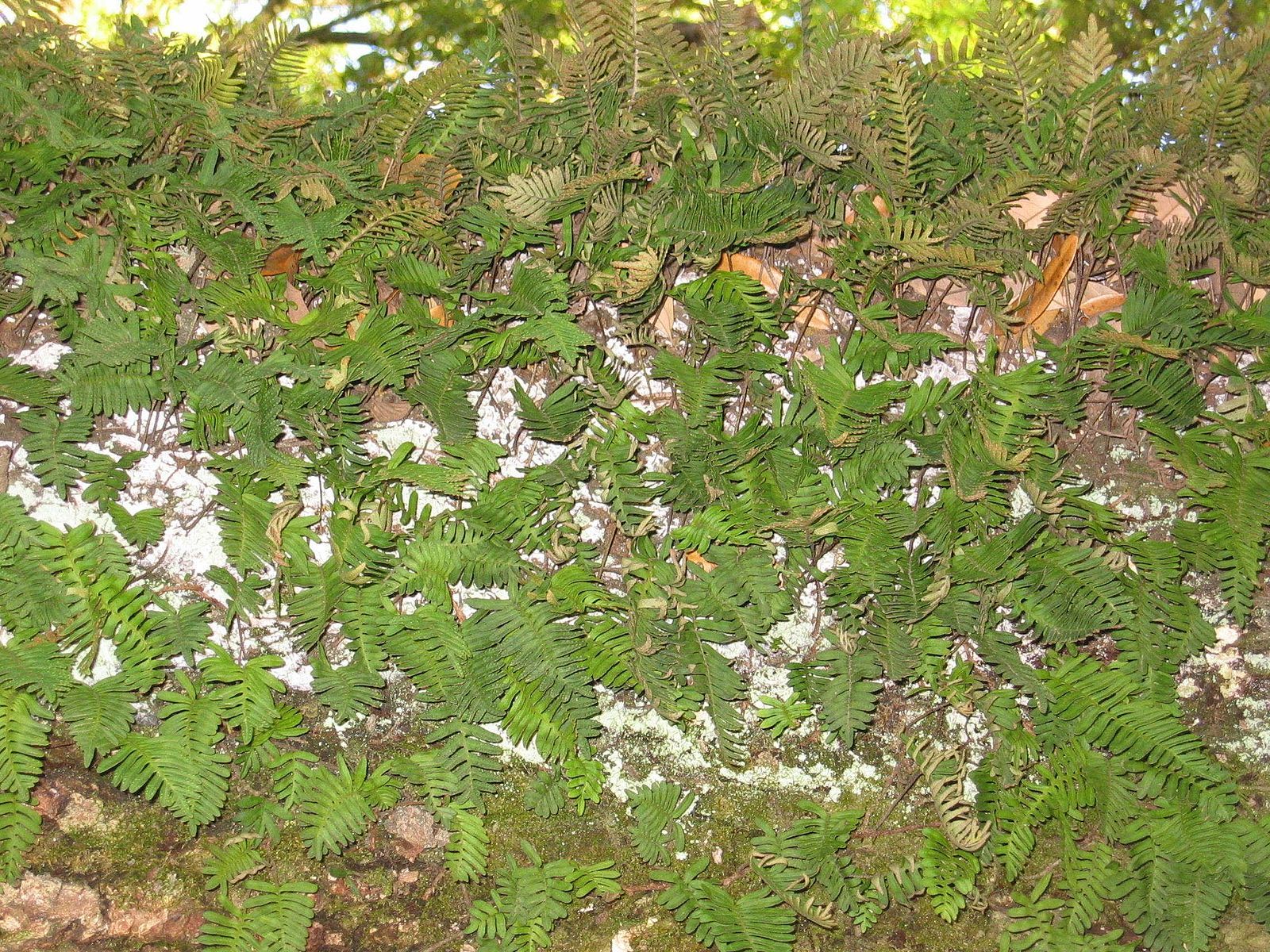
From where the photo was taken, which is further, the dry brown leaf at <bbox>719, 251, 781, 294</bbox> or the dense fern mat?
the dry brown leaf at <bbox>719, 251, 781, 294</bbox>

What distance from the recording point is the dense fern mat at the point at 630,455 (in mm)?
1524

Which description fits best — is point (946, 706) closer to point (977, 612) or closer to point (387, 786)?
point (977, 612)

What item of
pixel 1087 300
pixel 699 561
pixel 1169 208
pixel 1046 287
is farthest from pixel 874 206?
pixel 699 561

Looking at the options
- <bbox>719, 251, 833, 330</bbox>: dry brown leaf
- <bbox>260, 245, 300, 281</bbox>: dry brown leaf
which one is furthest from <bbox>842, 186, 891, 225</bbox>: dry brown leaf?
<bbox>260, 245, 300, 281</bbox>: dry brown leaf

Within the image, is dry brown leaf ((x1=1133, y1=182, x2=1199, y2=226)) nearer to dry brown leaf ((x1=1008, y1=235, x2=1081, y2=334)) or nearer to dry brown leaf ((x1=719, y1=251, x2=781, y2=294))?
dry brown leaf ((x1=1008, y1=235, x2=1081, y2=334))

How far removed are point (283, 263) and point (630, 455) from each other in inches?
29.6

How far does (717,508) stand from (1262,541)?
1.05 m

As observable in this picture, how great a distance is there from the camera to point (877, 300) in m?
1.74

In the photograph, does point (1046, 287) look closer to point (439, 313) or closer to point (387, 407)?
point (439, 313)

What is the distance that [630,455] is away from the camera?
5.24 ft

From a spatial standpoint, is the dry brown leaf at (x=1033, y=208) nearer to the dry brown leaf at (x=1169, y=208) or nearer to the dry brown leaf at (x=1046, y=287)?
the dry brown leaf at (x=1046, y=287)

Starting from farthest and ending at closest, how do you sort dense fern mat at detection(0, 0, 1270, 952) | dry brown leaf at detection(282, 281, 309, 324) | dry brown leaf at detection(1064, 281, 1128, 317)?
1. dry brown leaf at detection(1064, 281, 1128, 317)
2. dry brown leaf at detection(282, 281, 309, 324)
3. dense fern mat at detection(0, 0, 1270, 952)

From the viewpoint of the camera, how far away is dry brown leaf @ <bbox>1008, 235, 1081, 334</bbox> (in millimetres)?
1686

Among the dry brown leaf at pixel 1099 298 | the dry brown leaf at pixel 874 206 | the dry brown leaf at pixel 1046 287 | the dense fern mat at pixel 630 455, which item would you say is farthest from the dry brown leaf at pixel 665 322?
the dry brown leaf at pixel 1099 298
